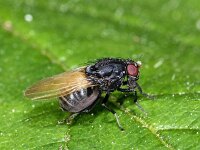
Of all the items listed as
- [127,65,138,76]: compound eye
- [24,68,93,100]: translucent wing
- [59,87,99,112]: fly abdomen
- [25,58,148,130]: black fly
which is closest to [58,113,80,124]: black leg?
[25,58,148,130]: black fly

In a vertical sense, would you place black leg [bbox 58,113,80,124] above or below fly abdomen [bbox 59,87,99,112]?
below

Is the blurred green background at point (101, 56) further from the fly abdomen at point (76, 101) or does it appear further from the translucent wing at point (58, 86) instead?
the translucent wing at point (58, 86)

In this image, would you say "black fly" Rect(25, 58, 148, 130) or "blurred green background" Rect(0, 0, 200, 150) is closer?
"blurred green background" Rect(0, 0, 200, 150)

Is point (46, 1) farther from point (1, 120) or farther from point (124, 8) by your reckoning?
point (1, 120)

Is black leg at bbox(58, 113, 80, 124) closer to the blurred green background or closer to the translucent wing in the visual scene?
the blurred green background

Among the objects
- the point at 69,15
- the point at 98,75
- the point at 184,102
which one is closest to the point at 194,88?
the point at 184,102

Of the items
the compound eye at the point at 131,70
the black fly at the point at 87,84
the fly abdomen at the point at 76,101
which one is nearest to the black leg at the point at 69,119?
the black fly at the point at 87,84
